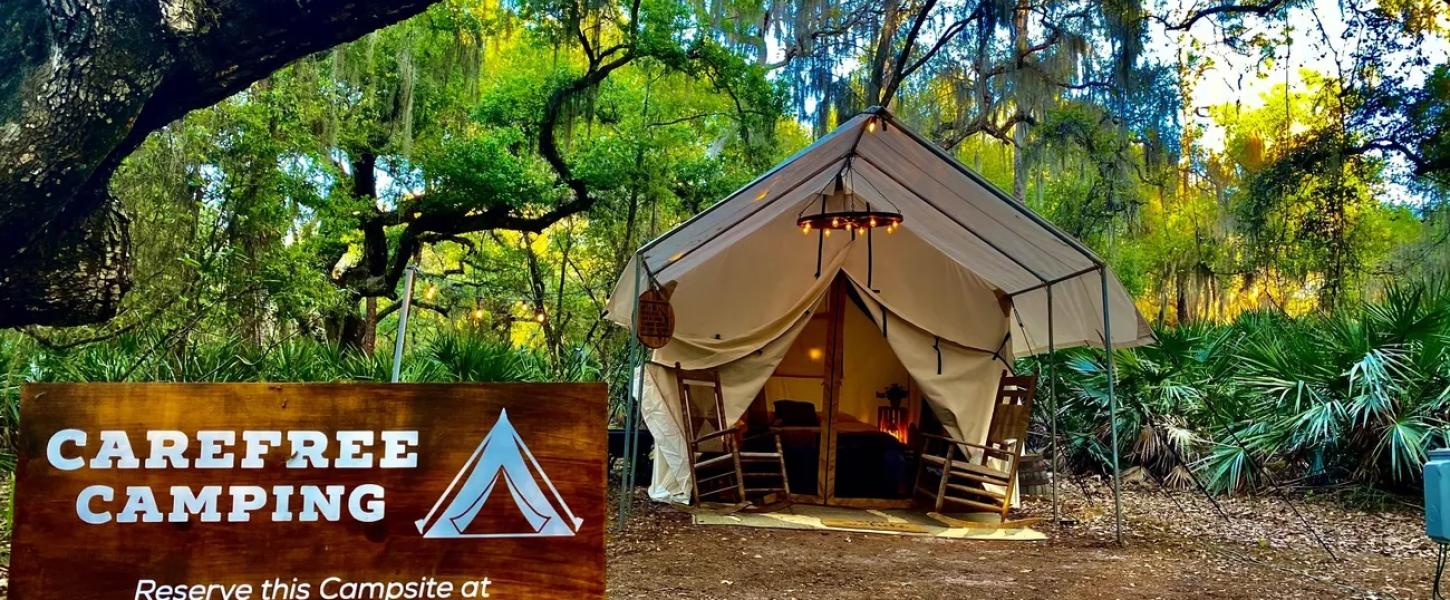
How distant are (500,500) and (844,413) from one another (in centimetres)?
657

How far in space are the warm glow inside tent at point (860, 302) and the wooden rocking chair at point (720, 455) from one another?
17cm

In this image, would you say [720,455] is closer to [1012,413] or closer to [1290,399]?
[1012,413]

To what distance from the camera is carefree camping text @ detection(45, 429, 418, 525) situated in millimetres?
2184

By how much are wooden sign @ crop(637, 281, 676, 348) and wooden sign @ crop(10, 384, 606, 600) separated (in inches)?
158

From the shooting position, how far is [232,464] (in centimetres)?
223

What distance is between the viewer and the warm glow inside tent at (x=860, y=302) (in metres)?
6.33

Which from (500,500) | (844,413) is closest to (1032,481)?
(844,413)

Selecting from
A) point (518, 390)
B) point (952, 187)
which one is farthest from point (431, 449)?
point (952, 187)

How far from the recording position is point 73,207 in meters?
4.09

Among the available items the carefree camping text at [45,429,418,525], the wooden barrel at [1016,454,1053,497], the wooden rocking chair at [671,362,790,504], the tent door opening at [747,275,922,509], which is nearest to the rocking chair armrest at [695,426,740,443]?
the wooden rocking chair at [671,362,790,504]

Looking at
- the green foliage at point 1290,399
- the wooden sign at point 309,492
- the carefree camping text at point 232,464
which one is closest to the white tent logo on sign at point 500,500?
the wooden sign at point 309,492

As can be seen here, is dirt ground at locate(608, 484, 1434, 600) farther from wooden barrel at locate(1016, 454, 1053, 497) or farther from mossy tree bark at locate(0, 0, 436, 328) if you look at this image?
mossy tree bark at locate(0, 0, 436, 328)

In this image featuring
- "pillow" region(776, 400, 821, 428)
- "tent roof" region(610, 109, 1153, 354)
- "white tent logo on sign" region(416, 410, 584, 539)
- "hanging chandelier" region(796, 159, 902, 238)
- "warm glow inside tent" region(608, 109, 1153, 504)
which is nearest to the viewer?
"white tent logo on sign" region(416, 410, 584, 539)

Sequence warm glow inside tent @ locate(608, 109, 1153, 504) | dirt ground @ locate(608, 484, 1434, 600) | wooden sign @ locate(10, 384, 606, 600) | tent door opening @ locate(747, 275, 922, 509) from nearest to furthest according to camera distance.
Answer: wooden sign @ locate(10, 384, 606, 600), dirt ground @ locate(608, 484, 1434, 600), warm glow inside tent @ locate(608, 109, 1153, 504), tent door opening @ locate(747, 275, 922, 509)
